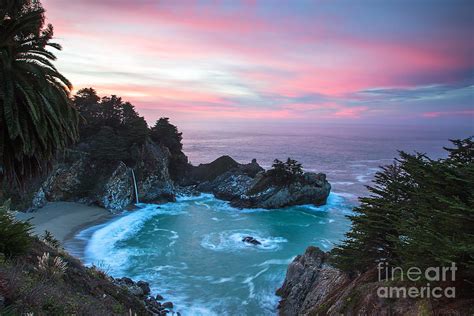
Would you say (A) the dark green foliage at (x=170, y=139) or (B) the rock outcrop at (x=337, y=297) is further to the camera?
(A) the dark green foliage at (x=170, y=139)

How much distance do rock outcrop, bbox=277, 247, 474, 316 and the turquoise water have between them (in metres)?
2.45

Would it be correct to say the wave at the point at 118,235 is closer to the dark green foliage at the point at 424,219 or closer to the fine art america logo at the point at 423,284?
the dark green foliage at the point at 424,219

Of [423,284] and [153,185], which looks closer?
[423,284]

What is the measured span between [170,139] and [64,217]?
962 inches

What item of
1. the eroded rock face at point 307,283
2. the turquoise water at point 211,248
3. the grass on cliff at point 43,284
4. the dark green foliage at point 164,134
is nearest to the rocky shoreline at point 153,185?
the turquoise water at point 211,248

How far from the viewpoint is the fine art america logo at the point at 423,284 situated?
7582mm

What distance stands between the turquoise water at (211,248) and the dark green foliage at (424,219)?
11.0 meters

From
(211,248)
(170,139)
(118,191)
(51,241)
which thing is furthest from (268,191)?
(51,241)

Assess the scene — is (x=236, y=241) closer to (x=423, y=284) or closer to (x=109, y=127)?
(x=423, y=284)

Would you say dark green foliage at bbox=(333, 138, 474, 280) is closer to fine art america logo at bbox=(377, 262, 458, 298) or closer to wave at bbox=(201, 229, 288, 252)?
fine art america logo at bbox=(377, 262, 458, 298)

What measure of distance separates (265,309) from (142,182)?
31.9m

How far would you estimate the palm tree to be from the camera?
9617 mm

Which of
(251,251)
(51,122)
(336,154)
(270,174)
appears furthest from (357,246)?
(336,154)

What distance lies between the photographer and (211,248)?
3166 cm
